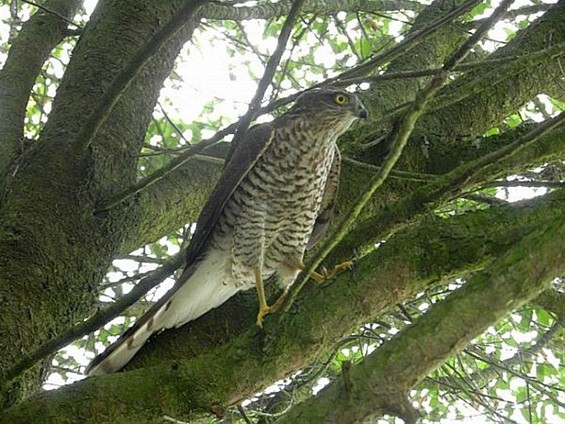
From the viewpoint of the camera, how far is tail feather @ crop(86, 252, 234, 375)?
282 centimetres

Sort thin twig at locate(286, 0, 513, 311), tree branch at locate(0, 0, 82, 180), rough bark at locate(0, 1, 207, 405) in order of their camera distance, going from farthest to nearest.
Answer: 1. tree branch at locate(0, 0, 82, 180)
2. rough bark at locate(0, 1, 207, 405)
3. thin twig at locate(286, 0, 513, 311)

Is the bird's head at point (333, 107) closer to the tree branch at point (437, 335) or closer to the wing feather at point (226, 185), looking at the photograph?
the wing feather at point (226, 185)

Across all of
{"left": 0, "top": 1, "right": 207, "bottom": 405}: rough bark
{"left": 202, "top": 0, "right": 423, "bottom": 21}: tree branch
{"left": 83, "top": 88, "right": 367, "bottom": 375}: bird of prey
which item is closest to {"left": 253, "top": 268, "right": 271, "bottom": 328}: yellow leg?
{"left": 83, "top": 88, "right": 367, "bottom": 375}: bird of prey

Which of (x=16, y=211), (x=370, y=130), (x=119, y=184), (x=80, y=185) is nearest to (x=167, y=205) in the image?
(x=119, y=184)

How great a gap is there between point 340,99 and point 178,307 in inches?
56.5

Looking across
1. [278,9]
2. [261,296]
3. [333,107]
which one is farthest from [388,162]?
[278,9]

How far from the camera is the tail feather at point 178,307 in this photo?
2824mm

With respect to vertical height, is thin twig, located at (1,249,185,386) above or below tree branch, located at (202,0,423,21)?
below

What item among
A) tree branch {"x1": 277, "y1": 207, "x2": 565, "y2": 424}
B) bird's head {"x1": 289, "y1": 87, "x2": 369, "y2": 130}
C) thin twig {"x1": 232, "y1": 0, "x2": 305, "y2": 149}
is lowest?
tree branch {"x1": 277, "y1": 207, "x2": 565, "y2": 424}

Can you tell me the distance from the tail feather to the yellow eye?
965 millimetres

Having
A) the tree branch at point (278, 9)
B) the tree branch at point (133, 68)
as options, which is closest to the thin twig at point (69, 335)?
the tree branch at point (133, 68)

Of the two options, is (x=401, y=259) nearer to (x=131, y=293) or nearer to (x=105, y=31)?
(x=131, y=293)

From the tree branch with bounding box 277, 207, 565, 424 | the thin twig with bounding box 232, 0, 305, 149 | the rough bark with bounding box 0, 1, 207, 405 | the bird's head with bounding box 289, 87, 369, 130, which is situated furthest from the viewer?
the bird's head with bounding box 289, 87, 369, 130

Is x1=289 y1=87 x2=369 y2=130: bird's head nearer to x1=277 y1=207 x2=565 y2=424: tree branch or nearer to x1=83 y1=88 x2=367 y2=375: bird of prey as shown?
x1=83 y1=88 x2=367 y2=375: bird of prey
